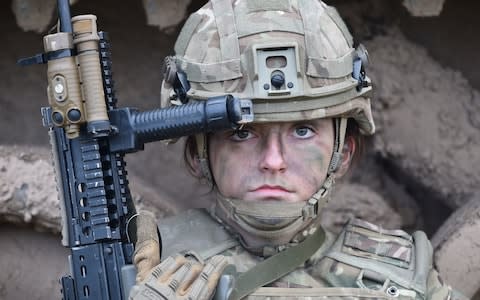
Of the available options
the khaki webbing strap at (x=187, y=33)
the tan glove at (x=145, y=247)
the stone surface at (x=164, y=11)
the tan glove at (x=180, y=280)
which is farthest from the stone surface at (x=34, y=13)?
the tan glove at (x=180, y=280)

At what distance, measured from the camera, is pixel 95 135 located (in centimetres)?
244

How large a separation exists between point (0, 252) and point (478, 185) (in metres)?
1.37

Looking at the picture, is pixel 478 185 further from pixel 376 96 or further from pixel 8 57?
pixel 8 57

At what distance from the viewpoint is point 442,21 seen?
331 centimetres

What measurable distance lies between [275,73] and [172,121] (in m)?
0.26


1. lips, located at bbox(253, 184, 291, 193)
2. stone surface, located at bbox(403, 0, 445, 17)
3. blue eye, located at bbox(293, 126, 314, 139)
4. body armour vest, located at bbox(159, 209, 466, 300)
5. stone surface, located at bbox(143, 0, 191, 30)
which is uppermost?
stone surface, located at bbox(143, 0, 191, 30)

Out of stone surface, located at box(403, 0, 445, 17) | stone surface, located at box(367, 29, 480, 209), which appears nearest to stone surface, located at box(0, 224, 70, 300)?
stone surface, located at box(367, 29, 480, 209)

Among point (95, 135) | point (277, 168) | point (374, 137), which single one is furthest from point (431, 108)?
point (95, 135)

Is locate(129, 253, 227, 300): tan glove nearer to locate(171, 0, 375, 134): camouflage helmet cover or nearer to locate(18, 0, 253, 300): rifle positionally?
locate(18, 0, 253, 300): rifle

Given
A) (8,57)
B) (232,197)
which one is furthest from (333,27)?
(8,57)

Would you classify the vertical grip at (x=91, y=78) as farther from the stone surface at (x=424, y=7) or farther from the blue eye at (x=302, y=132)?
the stone surface at (x=424, y=7)

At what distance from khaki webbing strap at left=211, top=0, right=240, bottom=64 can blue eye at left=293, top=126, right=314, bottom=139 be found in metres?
0.21

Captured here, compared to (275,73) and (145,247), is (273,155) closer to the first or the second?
(275,73)

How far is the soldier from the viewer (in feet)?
8.32
